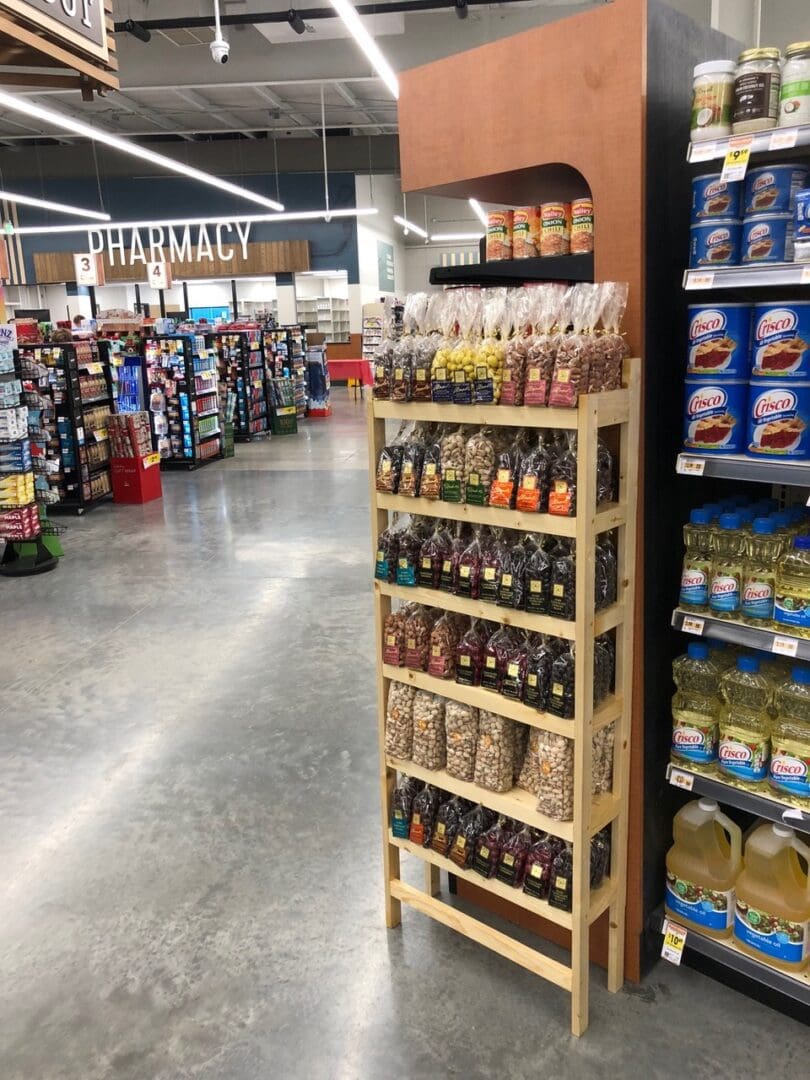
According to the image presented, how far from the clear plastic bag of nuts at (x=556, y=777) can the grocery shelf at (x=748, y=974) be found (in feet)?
2.03

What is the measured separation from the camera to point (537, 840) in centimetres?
236

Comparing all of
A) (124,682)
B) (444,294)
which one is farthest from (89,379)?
(444,294)

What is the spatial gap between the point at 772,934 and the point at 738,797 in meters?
0.41

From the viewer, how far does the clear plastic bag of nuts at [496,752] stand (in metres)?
2.30

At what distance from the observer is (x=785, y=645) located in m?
2.05

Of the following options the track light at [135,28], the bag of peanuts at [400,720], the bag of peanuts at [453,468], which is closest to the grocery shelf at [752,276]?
the bag of peanuts at [453,468]

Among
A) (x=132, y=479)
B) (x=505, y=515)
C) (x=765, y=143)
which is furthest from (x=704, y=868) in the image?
(x=132, y=479)

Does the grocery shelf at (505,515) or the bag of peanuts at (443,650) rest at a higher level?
the grocery shelf at (505,515)

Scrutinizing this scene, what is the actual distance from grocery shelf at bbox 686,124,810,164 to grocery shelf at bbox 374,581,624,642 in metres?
1.11

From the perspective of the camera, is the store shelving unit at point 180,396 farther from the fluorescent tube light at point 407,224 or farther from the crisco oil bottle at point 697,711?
the fluorescent tube light at point 407,224

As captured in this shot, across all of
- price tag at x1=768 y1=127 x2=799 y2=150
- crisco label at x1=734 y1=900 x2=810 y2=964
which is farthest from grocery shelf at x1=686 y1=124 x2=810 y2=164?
crisco label at x1=734 y1=900 x2=810 y2=964

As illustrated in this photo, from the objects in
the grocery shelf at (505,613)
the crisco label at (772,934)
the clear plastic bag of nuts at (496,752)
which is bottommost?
the crisco label at (772,934)

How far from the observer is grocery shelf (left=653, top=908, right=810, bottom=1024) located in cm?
223

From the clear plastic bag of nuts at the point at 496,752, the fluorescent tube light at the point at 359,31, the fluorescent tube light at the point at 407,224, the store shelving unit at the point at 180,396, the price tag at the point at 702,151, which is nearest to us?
the price tag at the point at 702,151
